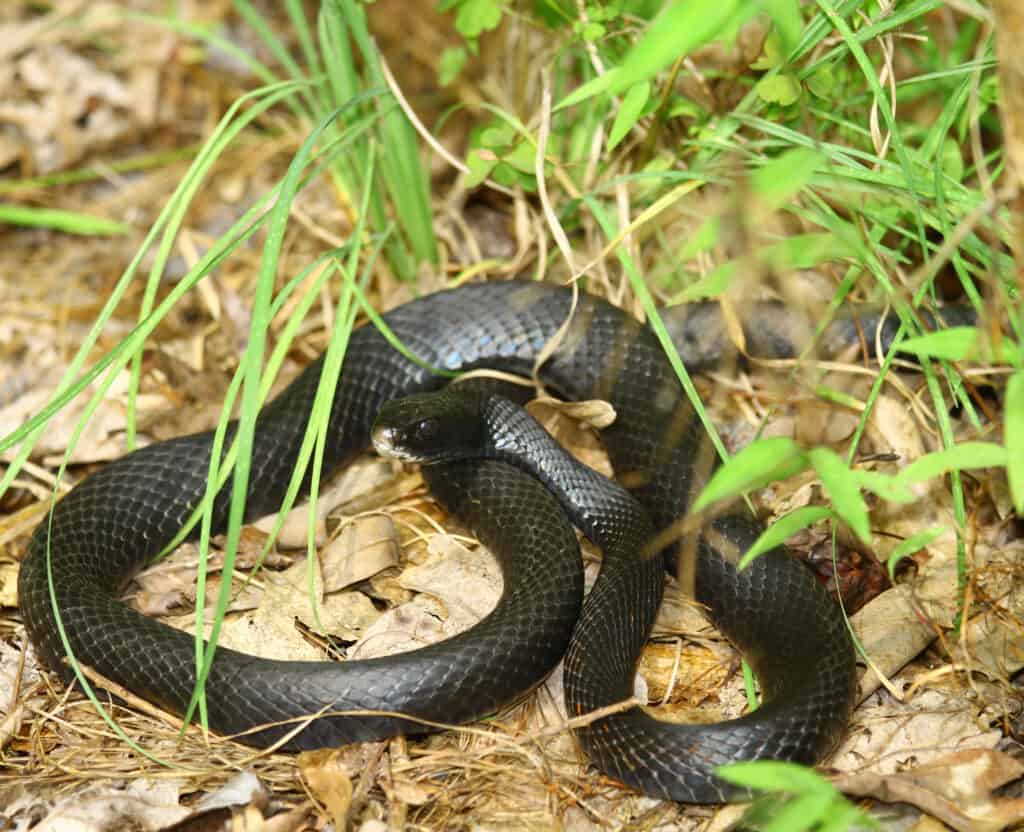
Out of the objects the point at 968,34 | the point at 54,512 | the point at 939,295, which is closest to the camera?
the point at 54,512

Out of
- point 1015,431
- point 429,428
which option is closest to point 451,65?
point 429,428

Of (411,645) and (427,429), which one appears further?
(427,429)

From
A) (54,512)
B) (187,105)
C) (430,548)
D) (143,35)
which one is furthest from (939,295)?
(143,35)

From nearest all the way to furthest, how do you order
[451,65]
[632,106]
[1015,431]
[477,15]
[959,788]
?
[1015,431], [959,788], [632,106], [477,15], [451,65]

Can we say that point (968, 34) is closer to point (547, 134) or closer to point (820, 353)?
point (820, 353)

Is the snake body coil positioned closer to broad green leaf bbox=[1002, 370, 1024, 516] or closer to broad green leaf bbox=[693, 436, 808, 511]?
broad green leaf bbox=[693, 436, 808, 511]

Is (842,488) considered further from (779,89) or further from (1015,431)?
(779,89)

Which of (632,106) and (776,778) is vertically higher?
(632,106)
